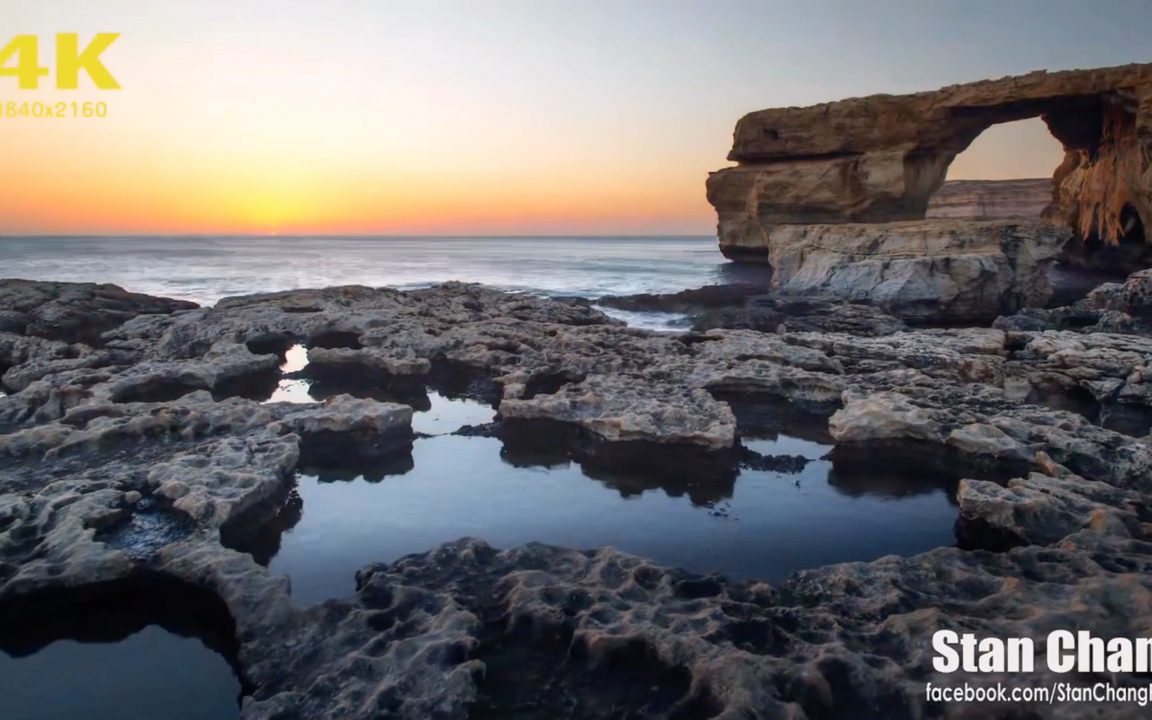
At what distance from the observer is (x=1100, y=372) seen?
7.33 metres

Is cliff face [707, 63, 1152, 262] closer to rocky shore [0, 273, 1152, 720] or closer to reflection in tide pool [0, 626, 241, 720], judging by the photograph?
rocky shore [0, 273, 1152, 720]

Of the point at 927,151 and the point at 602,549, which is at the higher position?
the point at 927,151

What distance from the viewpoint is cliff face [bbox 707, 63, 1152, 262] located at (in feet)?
59.0

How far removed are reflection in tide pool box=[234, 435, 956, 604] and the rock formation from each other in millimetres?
12728

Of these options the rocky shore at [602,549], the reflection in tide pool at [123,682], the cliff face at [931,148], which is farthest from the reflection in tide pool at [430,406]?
the cliff face at [931,148]

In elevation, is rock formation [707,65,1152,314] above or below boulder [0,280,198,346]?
above

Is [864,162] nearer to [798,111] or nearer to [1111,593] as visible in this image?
[798,111]

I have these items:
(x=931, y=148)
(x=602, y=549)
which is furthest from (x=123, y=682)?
(x=931, y=148)

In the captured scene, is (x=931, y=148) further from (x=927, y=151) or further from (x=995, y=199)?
(x=995, y=199)

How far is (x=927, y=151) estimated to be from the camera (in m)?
21.5

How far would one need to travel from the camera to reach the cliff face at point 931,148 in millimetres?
17984

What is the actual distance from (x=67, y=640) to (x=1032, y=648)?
4292mm

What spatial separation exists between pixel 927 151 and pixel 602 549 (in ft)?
72.7

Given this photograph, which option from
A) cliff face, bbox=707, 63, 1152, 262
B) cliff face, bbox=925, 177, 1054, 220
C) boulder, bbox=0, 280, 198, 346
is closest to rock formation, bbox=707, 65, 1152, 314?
cliff face, bbox=707, 63, 1152, 262
